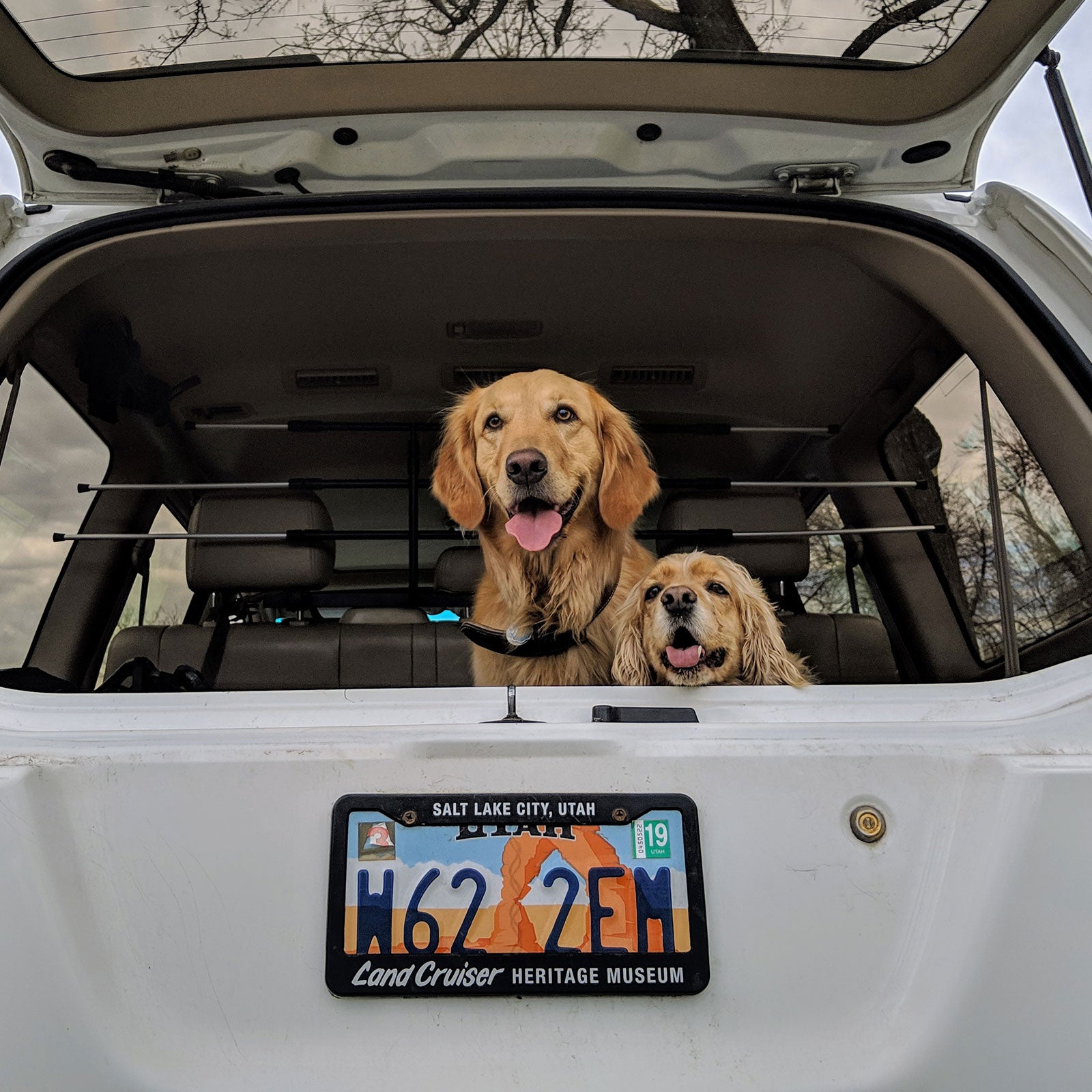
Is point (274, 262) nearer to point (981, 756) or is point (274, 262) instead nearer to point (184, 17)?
point (184, 17)

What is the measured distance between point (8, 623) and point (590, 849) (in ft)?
6.16

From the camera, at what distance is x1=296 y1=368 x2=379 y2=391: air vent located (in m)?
3.05

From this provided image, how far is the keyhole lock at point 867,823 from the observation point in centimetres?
115

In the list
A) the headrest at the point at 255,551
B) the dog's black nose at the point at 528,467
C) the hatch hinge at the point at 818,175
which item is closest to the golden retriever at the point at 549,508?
the dog's black nose at the point at 528,467

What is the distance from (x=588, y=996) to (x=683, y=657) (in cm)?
103

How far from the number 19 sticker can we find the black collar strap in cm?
119

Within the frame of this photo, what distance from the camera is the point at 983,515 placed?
250 cm

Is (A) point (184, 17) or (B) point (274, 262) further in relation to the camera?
(B) point (274, 262)

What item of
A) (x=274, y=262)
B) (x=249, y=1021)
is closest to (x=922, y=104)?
(x=274, y=262)

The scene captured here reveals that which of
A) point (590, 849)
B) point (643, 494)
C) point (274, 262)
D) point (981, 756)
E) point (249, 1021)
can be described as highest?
point (274, 262)

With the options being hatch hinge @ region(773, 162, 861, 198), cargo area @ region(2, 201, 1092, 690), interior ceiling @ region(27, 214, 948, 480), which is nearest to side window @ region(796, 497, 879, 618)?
cargo area @ region(2, 201, 1092, 690)

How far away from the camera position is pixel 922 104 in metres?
1.81

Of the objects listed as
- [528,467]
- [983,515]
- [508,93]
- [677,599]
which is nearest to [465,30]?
[508,93]

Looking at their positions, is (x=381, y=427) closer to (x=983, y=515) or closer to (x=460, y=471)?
(x=460, y=471)
